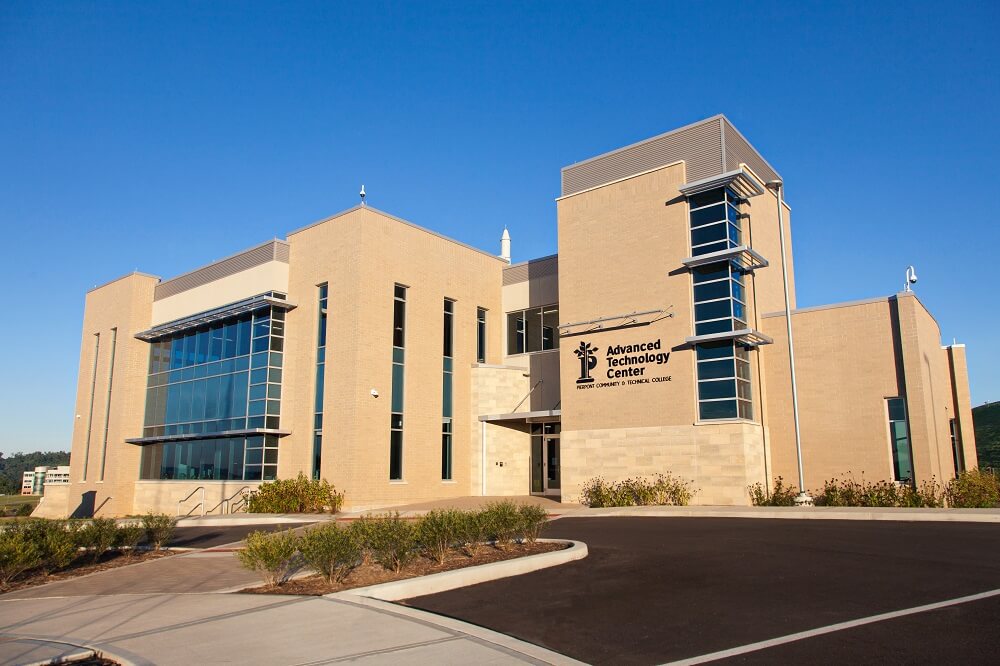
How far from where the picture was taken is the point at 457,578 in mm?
9922

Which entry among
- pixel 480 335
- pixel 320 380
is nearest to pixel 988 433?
pixel 480 335

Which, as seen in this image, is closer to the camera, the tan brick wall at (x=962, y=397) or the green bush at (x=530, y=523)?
the green bush at (x=530, y=523)

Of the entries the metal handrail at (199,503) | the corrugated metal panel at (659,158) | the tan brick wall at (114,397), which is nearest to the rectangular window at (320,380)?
the metal handrail at (199,503)

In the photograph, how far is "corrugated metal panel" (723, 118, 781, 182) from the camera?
24500mm

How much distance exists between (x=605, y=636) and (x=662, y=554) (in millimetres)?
5192

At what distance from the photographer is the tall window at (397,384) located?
89.7 feet

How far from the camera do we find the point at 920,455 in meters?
22.2

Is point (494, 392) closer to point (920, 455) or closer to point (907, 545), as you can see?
point (920, 455)

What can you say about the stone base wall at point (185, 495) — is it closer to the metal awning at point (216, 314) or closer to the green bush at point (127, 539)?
the metal awning at point (216, 314)

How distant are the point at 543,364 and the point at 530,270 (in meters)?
4.17

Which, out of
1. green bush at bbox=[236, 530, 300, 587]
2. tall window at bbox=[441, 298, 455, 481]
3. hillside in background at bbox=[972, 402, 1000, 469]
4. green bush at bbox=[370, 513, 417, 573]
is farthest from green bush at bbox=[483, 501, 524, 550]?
hillside in background at bbox=[972, 402, 1000, 469]

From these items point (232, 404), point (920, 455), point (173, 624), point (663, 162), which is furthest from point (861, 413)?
point (232, 404)

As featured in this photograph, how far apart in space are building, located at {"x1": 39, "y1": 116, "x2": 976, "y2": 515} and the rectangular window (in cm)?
11

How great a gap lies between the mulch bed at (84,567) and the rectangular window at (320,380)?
37.5 ft
